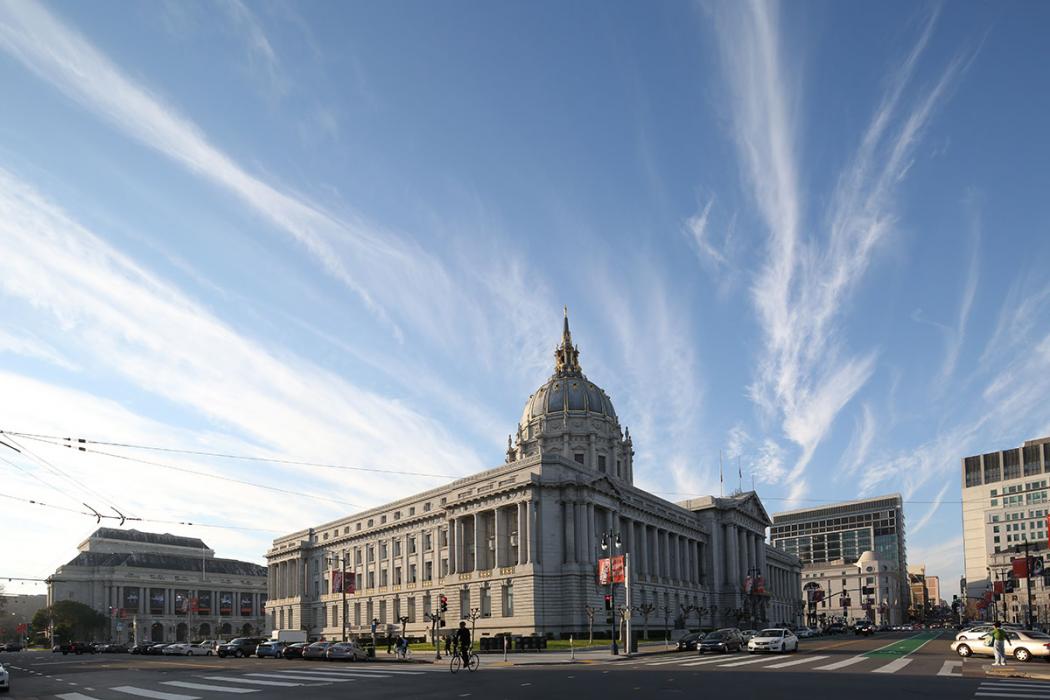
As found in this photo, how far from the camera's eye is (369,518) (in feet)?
411

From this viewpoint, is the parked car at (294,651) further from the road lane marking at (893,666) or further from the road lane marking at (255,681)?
the road lane marking at (893,666)

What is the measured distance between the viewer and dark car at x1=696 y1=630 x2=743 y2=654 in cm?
5688

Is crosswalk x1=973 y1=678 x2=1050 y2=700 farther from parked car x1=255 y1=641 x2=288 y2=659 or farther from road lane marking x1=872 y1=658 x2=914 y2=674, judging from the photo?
parked car x1=255 y1=641 x2=288 y2=659

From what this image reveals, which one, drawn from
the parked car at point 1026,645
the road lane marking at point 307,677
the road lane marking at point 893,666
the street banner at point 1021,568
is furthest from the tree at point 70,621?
the parked car at point 1026,645

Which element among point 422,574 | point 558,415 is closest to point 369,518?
point 422,574

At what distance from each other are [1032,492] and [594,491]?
431 feet

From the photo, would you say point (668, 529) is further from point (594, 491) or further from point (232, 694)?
point (232, 694)

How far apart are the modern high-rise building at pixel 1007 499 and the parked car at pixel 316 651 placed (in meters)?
162

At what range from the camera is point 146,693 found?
30.0 metres

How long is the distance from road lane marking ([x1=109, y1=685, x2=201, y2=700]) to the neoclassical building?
41.5 metres

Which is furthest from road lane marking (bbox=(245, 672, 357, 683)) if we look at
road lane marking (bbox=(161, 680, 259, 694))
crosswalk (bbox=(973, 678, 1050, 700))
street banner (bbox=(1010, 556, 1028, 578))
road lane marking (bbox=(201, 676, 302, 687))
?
street banner (bbox=(1010, 556, 1028, 578))

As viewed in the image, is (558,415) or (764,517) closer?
(558,415)

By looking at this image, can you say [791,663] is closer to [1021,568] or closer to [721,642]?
[721,642]

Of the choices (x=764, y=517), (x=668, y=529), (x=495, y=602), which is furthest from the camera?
(x=764, y=517)
